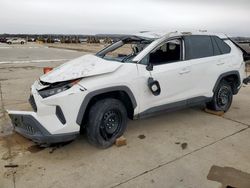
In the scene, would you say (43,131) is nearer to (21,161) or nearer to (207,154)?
(21,161)

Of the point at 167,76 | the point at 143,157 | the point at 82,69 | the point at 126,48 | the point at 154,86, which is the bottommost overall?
the point at 143,157

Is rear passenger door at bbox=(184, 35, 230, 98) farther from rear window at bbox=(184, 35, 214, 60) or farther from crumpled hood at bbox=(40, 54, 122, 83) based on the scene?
crumpled hood at bbox=(40, 54, 122, 83)

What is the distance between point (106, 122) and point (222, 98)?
292 centimetres

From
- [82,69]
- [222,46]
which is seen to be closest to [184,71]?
[222,46]

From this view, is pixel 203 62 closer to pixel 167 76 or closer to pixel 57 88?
pixel 167 76

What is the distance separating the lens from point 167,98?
189 inches

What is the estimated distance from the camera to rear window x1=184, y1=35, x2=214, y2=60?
17.0 feet

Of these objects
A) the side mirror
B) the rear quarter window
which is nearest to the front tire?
the side mirror

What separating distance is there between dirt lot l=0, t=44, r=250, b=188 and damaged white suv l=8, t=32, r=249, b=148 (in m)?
0.31

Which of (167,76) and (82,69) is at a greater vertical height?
(82,69)

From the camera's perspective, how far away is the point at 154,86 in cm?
452

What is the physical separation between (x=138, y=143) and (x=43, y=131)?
153 centimetres

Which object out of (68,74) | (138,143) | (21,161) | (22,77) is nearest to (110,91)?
Result: (68,74)

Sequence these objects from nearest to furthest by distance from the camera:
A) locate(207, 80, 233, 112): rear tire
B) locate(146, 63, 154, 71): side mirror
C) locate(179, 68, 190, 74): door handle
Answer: locate(146, 63, 154, 71): side mirror
locate(179, 68, 190, 74): door handle
locate(207, 80, 233, 112): rear tire
